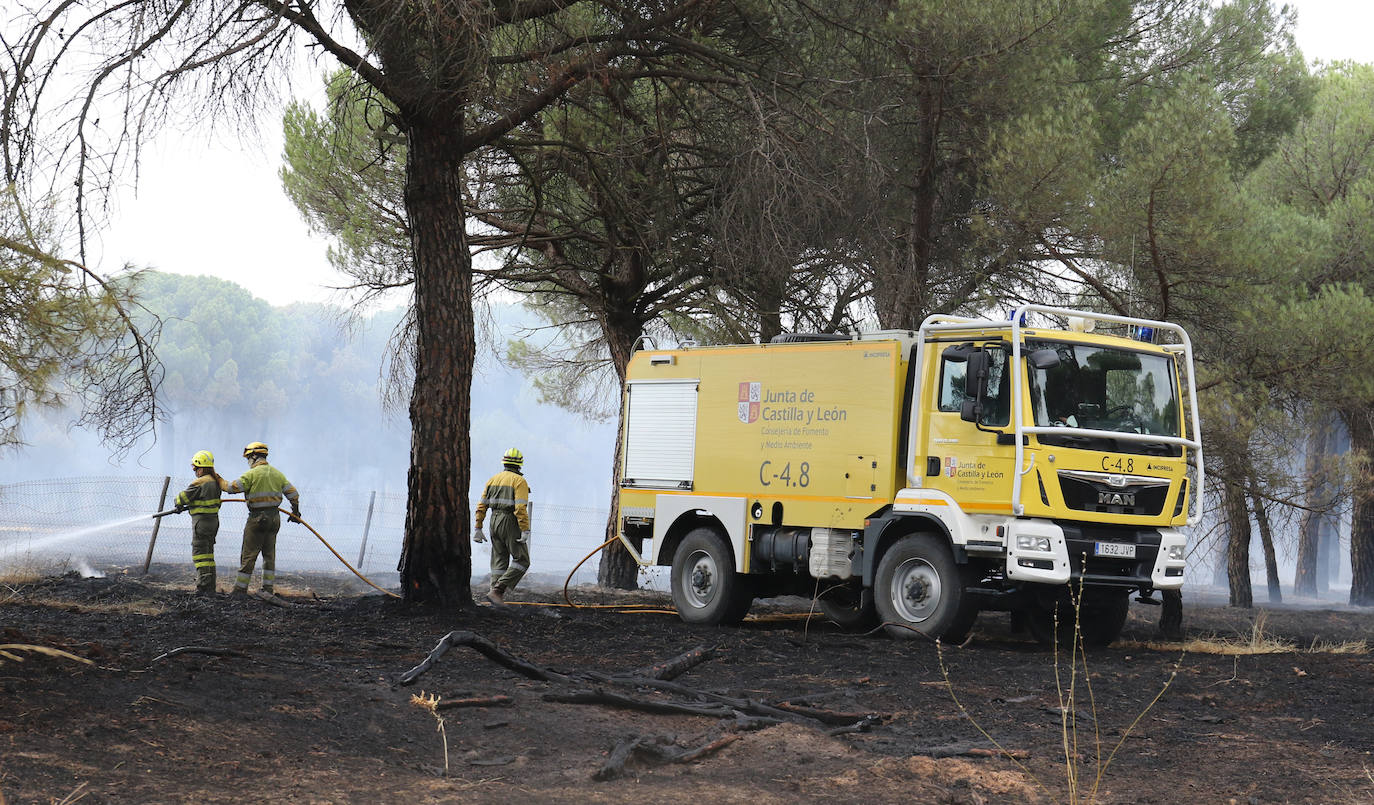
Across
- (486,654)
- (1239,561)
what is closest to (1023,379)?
(486,654)

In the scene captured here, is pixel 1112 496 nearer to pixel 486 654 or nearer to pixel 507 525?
pixel 486 654

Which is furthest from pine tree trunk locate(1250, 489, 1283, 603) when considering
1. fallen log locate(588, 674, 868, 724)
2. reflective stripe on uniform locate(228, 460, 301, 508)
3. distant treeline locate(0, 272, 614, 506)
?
distant treeline locate(0, 272, 614, 506)

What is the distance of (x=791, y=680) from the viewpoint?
8391mm

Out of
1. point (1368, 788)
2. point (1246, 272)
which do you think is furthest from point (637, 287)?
point (1368, 788)

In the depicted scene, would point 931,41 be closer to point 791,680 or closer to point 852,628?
point 852,628

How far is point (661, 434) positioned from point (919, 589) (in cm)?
349

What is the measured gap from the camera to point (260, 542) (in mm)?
Result: 13695

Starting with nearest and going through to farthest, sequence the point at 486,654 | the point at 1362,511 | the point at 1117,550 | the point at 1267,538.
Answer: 1. the point at 486,654
2. the point at 1117,550
3. the point at 1267,538
4. the point at 1362,511

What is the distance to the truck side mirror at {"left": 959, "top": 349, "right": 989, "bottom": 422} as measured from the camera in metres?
10.2

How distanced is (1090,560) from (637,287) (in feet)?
28.5

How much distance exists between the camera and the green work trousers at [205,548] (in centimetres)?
1362

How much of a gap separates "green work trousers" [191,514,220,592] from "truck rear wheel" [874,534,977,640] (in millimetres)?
7278

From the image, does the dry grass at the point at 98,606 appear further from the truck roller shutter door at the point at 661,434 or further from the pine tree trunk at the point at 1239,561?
the pine tree trunk at the point at 1239,561

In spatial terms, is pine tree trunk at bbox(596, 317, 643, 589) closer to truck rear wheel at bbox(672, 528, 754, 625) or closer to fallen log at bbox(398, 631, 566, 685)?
truck rear wheel at bbox(672, 528, 754, 625)
